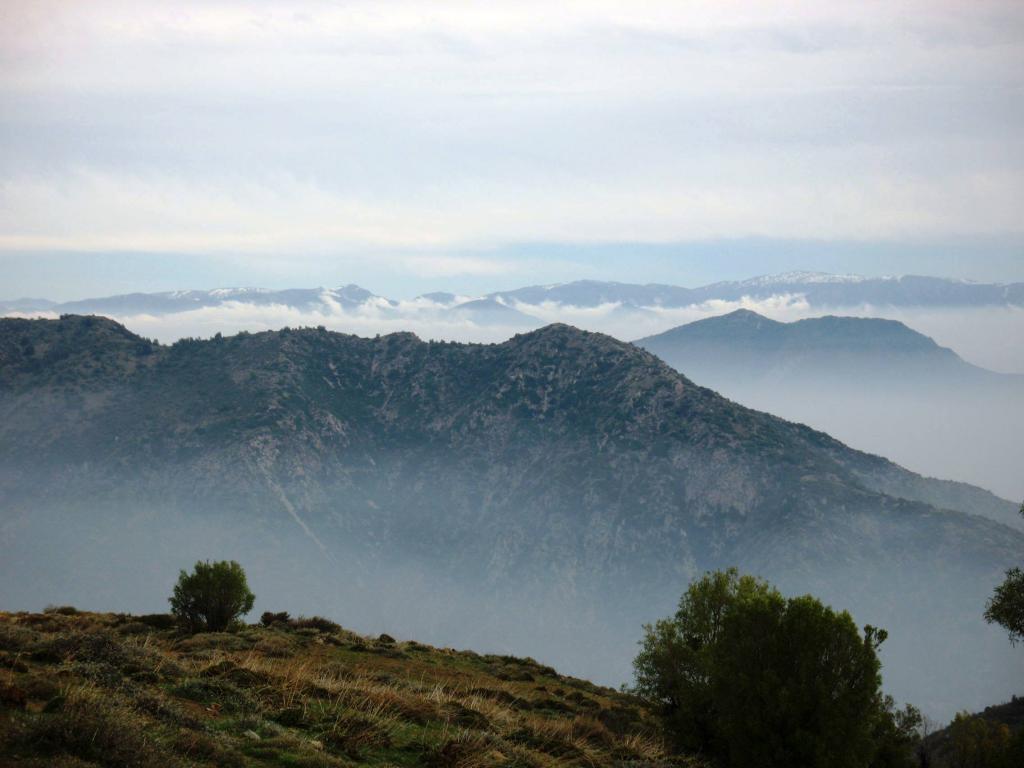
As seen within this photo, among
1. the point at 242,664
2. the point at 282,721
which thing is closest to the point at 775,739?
the point at 282,721

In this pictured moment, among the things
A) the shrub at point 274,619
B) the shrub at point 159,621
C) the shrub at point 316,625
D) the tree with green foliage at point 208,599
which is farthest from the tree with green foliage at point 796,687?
the shrub at point 274,619

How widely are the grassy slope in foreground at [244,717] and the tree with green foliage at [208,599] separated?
10.2 m

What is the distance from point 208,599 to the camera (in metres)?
45.8

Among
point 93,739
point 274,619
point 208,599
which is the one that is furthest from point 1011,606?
point 93,739

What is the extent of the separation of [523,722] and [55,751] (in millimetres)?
15329

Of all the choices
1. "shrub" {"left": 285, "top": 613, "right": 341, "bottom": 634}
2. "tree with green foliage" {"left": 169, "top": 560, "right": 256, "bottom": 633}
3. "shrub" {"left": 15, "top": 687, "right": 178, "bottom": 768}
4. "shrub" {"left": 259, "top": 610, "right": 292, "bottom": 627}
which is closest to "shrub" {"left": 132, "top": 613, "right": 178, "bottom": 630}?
"tree with green foliage" {"left": 169, "top": 560, "right": 256, "bottom": 633}

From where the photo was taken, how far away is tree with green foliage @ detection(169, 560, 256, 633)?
1806 inches

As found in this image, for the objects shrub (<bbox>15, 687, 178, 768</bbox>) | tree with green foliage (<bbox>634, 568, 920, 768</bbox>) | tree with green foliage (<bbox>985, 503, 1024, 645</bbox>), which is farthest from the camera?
tree with green foliage (<bbox>985, 503, 1024, 645</bbox>)

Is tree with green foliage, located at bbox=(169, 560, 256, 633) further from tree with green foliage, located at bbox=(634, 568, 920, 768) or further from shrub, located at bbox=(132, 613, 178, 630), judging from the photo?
tree with green foliage, located at bbox=(634, 568, 920, 768)

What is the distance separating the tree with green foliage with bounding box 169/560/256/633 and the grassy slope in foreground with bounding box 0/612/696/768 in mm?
10157

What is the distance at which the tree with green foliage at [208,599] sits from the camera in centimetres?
4588

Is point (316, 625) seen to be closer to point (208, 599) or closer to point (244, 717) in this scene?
point (208, 599)

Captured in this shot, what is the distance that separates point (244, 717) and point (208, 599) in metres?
26.3

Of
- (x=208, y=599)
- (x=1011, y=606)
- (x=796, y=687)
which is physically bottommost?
(x=208, y=599)
